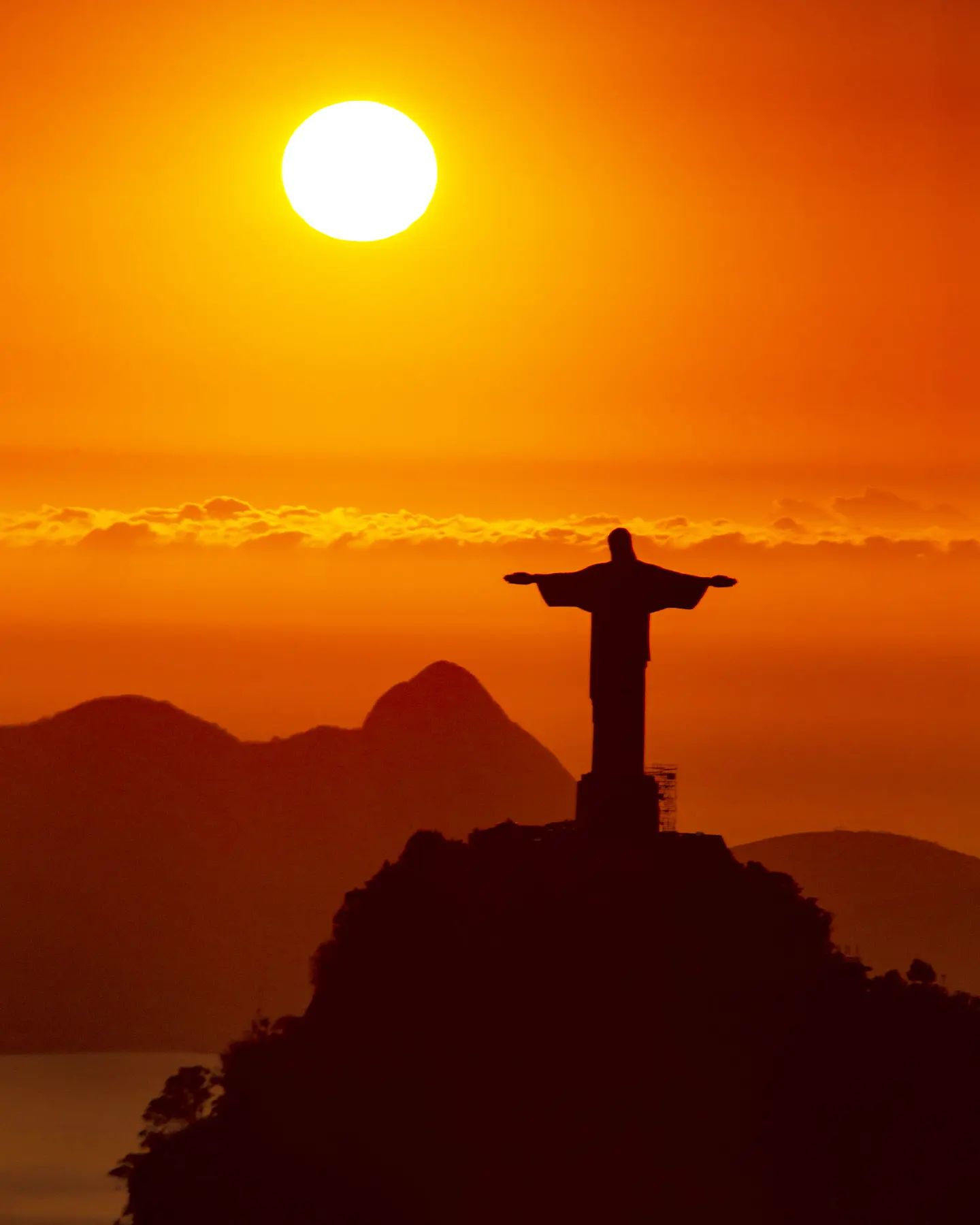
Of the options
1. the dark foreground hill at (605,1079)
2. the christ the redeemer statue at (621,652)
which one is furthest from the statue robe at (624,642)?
the dark foreground hill at (605,1079)

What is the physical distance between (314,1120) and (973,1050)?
37.8 feet

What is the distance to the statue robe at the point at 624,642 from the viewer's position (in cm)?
3812

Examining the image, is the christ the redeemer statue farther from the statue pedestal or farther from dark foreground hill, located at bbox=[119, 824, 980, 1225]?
dark foreground hill, located at bbox=[119, 824, 980, 1225]

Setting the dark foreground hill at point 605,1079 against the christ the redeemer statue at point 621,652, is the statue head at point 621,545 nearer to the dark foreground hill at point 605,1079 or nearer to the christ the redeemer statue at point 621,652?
the christ the redeemer statue at point 621,652

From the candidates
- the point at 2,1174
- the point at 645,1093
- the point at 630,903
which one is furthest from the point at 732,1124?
the point at 2,1174

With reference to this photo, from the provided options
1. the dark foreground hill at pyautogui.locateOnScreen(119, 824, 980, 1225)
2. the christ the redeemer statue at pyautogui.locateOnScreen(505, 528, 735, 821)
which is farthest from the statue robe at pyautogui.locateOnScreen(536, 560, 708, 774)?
the dark foreground hill at pyautogui.locateOnScreen(119, 824, 980, 1225)

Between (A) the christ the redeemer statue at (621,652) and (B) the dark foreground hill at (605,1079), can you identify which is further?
(A) the christ the redeemer statue at (621,652)

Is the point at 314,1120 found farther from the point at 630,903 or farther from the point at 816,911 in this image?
the point at 816,911

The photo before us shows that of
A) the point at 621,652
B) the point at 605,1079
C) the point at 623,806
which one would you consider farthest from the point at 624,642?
the point at 605,1079

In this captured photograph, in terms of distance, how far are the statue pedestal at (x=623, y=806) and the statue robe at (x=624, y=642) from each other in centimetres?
18

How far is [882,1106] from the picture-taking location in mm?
36688

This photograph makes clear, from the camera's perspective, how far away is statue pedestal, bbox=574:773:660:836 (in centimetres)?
3791

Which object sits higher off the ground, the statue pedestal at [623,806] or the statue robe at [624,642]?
the statue robe at [624,642]

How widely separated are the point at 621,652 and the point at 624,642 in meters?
0.18
